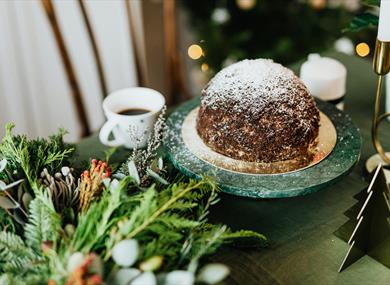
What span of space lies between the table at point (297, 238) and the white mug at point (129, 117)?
0.05 meters

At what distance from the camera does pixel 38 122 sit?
1892 millimetres

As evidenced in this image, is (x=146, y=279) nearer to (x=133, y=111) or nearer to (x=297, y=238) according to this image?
A: (x=297, y=238)

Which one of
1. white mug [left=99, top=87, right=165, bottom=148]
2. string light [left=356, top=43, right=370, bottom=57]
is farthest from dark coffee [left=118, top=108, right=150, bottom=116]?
string light [left=356, top=43, right=370, bottom=57]

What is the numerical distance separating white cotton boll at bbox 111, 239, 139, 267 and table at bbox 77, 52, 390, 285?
24 cm

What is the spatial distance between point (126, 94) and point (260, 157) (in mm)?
372

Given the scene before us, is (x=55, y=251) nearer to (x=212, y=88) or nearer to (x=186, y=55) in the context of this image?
(x=212, y=88)

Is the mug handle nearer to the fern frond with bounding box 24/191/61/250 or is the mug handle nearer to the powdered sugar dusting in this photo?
the powdered sugar dusting

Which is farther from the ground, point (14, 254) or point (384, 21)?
point (384, 21)

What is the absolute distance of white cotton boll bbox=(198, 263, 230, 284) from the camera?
2.23 feet

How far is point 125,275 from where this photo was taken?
0.70 meters

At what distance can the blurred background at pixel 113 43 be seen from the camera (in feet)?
5.59

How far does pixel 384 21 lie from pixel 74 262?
2.15 ft

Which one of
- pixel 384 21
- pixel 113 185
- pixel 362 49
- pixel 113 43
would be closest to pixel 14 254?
pixel 113 185

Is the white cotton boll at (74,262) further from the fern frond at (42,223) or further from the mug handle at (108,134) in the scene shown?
the mug handle at (108,134)
